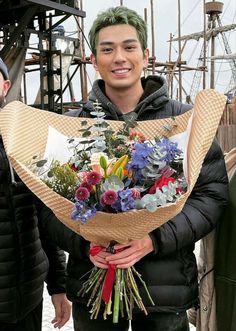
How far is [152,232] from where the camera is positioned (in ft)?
6.20

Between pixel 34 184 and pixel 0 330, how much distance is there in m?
0.84

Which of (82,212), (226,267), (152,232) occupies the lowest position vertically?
(226,267)

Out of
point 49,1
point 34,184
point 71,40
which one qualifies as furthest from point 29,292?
point 71,40

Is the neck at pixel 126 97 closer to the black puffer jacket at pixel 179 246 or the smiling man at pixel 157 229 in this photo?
the smiling man at pixel 157 229

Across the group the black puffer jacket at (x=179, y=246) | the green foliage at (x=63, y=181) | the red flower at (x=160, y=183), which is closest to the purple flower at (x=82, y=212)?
the green foliage at (x=63, y=181)

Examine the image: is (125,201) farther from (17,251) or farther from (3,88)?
(3,88)

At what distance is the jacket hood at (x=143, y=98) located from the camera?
2164mm

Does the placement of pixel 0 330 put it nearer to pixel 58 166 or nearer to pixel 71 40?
pixel 58 166

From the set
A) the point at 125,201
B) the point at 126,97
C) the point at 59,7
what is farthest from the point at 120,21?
the point at 59,7

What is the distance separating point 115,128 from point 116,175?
1.65ft

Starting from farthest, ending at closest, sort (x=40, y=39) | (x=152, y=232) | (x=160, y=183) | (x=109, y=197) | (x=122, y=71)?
(x=40, y=39) < (x=122, y=71) < (x=152, y=232) < (x=160, y=183) < (x=109, y=197)

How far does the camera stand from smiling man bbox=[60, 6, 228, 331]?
6.30 ft

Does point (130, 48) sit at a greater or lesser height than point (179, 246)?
greater

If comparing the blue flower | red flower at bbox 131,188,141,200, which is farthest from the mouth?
red flower at bbox 131,188,141,200
